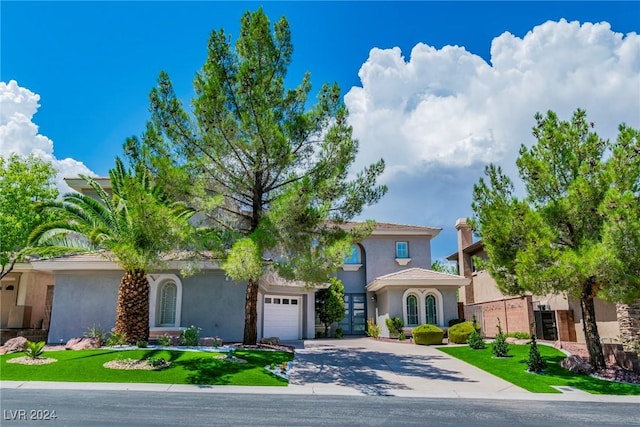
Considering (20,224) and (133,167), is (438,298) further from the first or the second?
(20,224)

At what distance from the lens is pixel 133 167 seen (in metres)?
16.2

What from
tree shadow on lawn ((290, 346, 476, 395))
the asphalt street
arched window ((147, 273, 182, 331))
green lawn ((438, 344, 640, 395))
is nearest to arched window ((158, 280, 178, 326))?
arched window ((147, 273, 182, 331))

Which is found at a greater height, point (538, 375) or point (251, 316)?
point (251, 316)

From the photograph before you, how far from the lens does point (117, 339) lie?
621 inches

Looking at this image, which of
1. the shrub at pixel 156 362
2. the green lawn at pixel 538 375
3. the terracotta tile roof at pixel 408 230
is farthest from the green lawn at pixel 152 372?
the terracotta tile roof at pixel 408 230

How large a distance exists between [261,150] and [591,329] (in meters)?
12.5

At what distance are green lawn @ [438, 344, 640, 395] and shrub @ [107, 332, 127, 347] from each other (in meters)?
12.8

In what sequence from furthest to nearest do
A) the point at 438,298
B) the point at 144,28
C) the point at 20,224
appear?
1. the point at 438,298
2. the point at 20,224
3. the point at 144,28

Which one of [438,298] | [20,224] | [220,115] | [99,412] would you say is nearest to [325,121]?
[220,115]

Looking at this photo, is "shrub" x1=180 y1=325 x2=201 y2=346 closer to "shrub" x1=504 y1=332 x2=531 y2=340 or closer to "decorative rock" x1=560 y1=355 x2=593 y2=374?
"decorative rock" x1=560 y1=355 x2=593 y2=374

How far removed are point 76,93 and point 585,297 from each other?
20626 millimetres

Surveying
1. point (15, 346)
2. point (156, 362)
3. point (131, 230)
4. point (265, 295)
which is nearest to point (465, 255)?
point (265, 295)

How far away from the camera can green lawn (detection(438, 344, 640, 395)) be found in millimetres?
12227

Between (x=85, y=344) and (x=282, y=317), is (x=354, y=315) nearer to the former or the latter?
(x=282, y=317)
